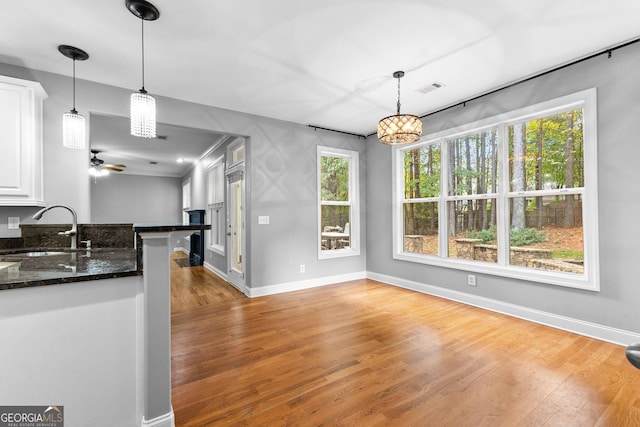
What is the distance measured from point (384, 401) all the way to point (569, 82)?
349 cm

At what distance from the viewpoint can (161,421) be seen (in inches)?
57.0

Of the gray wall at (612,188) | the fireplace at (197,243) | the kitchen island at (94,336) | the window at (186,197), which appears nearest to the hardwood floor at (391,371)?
the gray wall at (612,188)

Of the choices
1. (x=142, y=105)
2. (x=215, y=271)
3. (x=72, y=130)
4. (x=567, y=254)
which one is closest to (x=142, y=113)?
(x=142, y=105)


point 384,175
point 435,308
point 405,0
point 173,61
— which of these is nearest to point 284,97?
point 173,61

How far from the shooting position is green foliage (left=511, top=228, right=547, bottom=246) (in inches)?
124

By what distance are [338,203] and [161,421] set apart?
4.02 meters

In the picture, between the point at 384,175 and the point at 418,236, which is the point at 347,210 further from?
the point at 418,236

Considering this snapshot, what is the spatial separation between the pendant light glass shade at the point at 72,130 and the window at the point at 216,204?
10.3 feet

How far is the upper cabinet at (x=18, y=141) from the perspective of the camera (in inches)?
96.7

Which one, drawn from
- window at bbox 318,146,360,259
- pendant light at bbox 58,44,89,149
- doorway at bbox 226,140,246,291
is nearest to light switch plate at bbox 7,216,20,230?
pendant light at bbox 58,44,89,149

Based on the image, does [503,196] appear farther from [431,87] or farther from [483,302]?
[431,87]

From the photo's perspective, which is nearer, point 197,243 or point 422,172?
point 422,172

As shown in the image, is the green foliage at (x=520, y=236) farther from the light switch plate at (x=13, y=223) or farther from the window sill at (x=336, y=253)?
the light switch plate at (x=13, y=223)

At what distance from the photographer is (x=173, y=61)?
2736 mm
